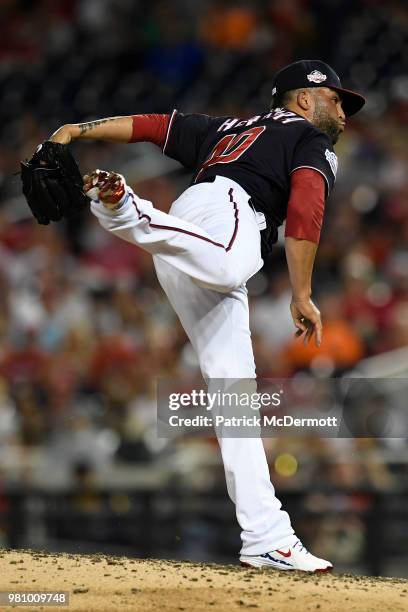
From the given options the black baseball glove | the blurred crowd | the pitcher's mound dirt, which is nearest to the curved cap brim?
the black baseball glove

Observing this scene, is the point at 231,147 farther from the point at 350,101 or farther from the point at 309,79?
the point at 350,101

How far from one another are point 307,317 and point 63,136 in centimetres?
98

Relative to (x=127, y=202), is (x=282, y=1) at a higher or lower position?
higher

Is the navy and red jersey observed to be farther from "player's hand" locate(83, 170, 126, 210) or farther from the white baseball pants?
"player's hand" locate(83, 170, 126, 210)

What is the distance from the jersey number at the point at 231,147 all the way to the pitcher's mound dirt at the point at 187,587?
1.33 meters

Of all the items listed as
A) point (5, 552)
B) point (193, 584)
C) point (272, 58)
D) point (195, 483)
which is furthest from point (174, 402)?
point (272, 58)

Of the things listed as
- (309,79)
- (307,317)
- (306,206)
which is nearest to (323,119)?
(309,79)

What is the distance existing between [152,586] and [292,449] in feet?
7.86

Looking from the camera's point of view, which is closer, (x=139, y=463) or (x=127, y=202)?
(x=127, y=202)

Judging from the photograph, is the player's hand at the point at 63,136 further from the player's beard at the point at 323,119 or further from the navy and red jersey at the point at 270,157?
the player's beard at the point at 323,119

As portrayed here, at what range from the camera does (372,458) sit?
541cm

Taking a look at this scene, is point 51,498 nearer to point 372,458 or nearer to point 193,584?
point 372,458

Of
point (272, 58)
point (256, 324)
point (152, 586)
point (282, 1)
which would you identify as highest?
point (282, 1)

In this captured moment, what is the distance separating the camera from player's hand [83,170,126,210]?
3.01m
